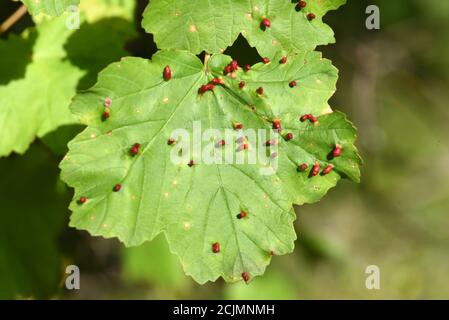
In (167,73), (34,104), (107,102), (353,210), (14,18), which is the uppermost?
(353,210)

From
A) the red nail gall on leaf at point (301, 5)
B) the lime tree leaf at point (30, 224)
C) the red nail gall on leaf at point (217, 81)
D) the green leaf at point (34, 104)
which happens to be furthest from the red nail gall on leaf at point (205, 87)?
the lime tree leaf at point (30, 224)

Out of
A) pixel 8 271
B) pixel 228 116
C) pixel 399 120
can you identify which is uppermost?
pixel 399 120

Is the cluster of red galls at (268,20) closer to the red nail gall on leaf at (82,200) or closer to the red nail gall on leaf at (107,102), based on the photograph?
the red nail gall on leaf at (107,102)

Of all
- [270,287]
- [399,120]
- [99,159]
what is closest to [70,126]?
[99,159]

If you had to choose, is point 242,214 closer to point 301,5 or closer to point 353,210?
point 301,5

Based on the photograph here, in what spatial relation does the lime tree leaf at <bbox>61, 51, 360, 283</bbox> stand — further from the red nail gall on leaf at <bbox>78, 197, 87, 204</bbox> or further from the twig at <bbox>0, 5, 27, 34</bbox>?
the twig at <bbox>0, 5, 27, 34</bbox>

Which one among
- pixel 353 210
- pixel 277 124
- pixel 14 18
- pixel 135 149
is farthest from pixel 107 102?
pixel 353 210

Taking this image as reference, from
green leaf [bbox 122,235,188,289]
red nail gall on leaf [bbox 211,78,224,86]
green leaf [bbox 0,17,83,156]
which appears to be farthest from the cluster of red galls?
green leaf [bbox 122,235,188,289]

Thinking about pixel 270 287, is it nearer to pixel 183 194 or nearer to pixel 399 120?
pixel 183 194
